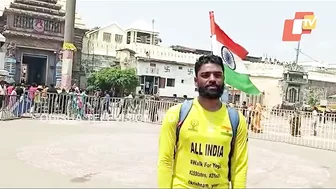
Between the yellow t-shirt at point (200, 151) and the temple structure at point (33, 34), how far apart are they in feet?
87.9

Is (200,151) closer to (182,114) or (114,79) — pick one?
(182,114)

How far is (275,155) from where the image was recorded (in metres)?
12.0

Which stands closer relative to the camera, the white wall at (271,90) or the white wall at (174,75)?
the white wall at (174,75)

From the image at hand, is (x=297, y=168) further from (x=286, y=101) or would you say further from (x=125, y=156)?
(x=286, y=101)

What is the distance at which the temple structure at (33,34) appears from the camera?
28156mm

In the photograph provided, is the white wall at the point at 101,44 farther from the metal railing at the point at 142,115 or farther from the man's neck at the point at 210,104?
the man's neck at the point at 210,104

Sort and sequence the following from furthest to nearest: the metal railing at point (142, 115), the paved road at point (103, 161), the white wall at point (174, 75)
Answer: the white wall at point (174, 75) < the metal railing at point (142, 115) < the paved road at point (103, 161)

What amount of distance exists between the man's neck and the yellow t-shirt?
0.09 feet

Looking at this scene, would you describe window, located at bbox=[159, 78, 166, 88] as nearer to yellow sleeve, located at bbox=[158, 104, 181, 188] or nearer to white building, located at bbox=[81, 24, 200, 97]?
white building, located at bbox=[81, 24, 200, 97]

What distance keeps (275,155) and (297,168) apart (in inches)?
80.0

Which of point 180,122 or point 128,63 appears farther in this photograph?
point 128,63

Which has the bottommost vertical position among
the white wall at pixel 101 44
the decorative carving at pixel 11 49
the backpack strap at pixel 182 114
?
the backpack strap at pixel 182 114

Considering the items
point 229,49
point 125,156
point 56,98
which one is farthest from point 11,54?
point 125,156

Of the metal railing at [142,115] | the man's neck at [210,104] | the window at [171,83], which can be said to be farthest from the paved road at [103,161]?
the window at [171,83]
